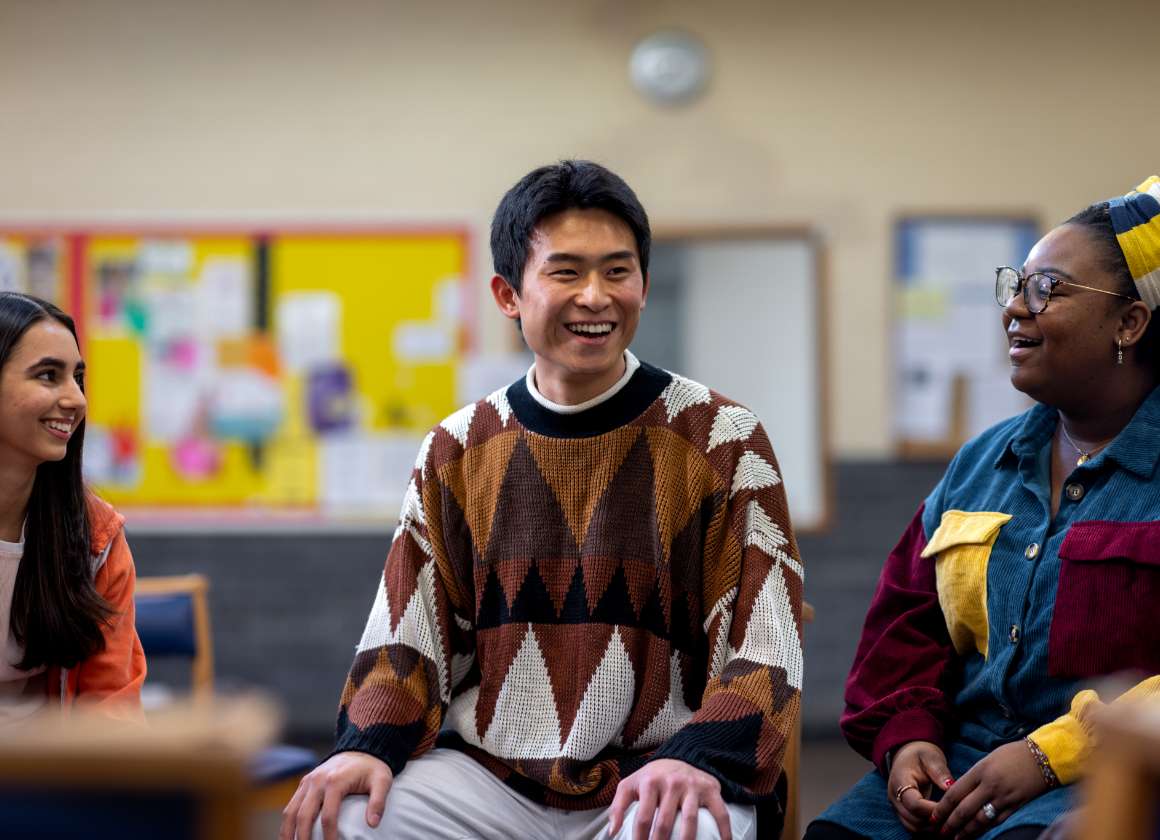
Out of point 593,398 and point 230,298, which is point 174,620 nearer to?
point 593,398

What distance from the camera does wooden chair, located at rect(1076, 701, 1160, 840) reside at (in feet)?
2.34

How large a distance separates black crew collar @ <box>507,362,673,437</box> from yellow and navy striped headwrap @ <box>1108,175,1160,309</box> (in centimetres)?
66

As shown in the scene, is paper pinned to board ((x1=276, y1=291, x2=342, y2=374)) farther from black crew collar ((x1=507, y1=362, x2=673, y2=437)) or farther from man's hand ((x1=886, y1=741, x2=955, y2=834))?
man's hand ((x1=886, y1=741, x2=955, y2=834))

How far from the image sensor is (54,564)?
179 centimetres

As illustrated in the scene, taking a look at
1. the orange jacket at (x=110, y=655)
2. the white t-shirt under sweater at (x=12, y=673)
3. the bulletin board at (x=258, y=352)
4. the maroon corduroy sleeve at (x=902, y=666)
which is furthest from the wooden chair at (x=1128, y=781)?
the bulletin board at (x=258, y=352)

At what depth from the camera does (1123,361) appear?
1.68 meters

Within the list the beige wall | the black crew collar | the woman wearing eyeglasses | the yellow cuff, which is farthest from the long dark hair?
the beige wall

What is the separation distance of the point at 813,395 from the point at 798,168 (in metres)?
0.79

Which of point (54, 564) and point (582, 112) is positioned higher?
point (582, 112)

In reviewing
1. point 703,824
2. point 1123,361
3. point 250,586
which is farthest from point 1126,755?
point 250,586

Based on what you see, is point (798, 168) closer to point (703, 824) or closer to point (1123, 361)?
point (1123, 361)

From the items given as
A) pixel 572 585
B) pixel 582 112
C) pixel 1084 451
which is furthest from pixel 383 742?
pixel 582 112

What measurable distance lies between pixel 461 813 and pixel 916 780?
0.61 metres

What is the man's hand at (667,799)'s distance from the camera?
1.43 meters
